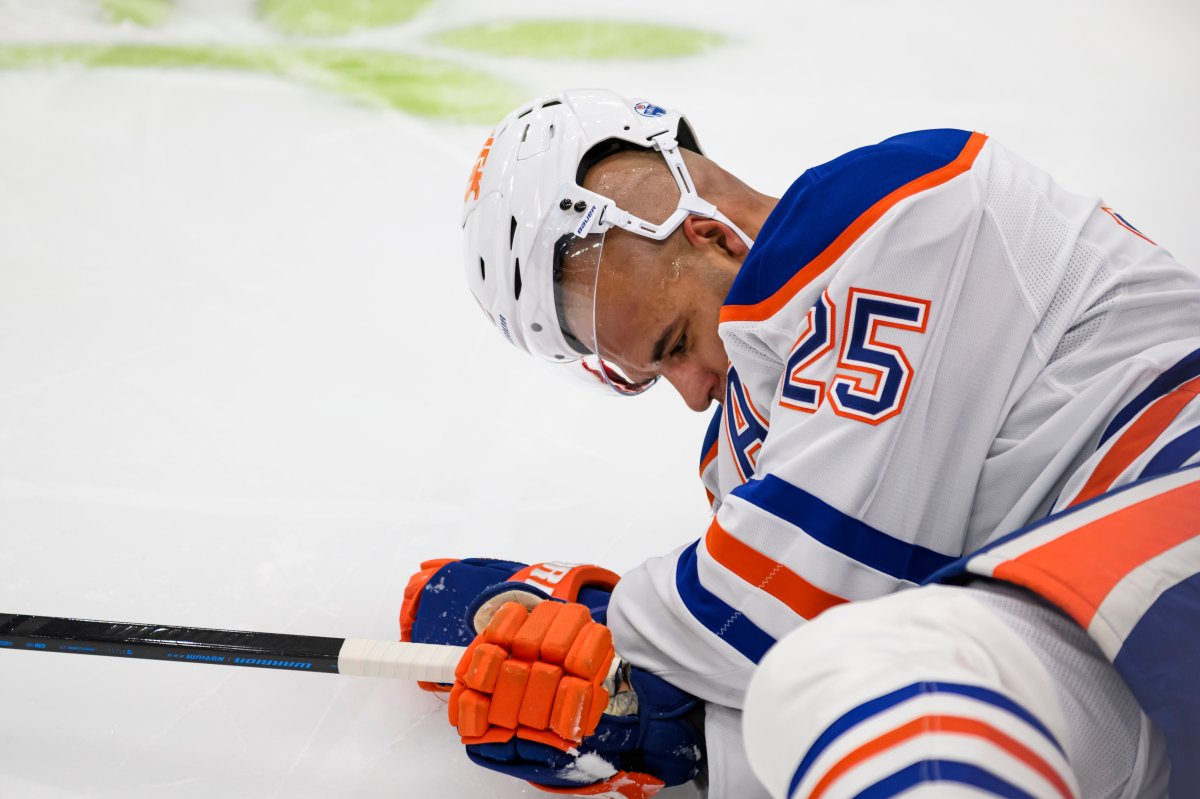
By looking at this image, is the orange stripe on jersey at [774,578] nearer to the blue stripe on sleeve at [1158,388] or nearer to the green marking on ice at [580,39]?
the blue stripe on sleeve at [1158,388]

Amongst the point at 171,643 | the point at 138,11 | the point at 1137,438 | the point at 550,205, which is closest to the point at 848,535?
the point at 1137,438

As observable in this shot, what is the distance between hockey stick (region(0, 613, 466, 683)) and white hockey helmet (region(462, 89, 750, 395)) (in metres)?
0.48

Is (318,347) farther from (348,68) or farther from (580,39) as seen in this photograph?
(580,39)

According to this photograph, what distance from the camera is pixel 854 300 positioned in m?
1.15

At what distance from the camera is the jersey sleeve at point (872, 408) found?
3.67 feet

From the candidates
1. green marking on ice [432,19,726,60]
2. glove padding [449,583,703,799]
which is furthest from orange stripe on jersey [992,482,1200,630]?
green marking on ice [432,19,726,60]

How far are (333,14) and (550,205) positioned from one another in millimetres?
2502

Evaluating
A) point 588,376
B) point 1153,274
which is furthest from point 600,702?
point 1153,274

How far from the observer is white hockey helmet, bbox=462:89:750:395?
57.0 inches

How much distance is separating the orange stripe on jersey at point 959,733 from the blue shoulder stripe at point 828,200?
65cm

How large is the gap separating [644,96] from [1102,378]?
2.32 meters

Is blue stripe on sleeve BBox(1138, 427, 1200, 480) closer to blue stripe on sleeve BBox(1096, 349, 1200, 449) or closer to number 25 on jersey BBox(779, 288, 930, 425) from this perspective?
blue stripe on sleeve BBox(1096, 349, 1200, 449)

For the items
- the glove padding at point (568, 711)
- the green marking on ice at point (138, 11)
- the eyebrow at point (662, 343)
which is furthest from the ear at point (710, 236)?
the green marking on ice at point (138, 11)

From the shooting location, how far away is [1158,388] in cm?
108
